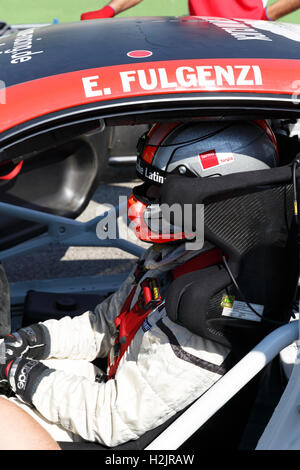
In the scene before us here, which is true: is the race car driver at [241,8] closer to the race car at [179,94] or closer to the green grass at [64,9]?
the race car at [179,94]

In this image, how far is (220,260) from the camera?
1.51m

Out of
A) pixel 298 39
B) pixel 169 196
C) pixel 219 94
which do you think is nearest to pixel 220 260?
pixel 169 196

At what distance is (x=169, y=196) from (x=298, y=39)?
608 mm

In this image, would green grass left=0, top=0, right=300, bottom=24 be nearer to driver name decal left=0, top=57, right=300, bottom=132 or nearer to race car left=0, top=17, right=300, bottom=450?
race car left=0, top=17, right=300, bottom=450

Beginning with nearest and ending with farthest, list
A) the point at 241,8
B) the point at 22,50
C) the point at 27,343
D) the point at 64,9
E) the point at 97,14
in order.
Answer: the point at 22,50 < the point at 27,343 < the point at 97,14 < the point at 241,8 < the point at 64,9

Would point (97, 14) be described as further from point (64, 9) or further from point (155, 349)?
point (64, 9)

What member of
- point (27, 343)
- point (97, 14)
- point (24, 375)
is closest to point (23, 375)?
point (24, 375)

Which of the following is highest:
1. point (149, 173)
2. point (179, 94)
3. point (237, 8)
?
point (179, 94)

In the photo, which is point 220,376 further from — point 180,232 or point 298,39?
point 298,39

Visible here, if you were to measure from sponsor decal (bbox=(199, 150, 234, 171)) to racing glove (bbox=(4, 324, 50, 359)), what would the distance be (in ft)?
2.61

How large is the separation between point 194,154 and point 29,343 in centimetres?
82

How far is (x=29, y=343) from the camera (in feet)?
6.21

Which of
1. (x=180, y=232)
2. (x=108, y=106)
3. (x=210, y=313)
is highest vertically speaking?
(x=108, y=106)

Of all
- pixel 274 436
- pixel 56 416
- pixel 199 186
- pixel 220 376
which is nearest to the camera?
pixel 274 436
